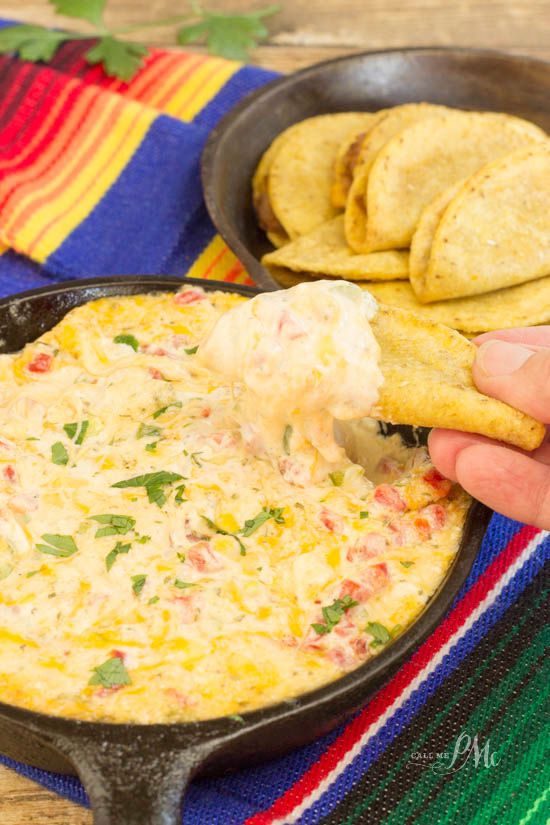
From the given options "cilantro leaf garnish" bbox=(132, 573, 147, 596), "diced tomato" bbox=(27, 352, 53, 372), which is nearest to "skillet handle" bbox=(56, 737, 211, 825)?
"cilantro leaf garnish" bbox=(132, 573, 147, 596)

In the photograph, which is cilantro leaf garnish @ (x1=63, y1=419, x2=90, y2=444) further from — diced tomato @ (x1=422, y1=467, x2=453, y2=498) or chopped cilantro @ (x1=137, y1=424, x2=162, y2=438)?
diced tomato @ (x1=422, y1=467, x2=453, y2=498)

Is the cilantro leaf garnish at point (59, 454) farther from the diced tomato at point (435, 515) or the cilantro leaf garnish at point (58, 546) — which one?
the diced tomato at point (435, 515)

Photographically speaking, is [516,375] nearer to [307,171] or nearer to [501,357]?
[501,357]

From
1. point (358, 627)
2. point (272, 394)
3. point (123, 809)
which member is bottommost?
point (123, 809)

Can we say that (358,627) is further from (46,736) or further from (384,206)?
(384,206)

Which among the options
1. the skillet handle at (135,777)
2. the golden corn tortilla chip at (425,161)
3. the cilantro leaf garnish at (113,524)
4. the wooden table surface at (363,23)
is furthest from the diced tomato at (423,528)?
the wooden table surface at (363,23)

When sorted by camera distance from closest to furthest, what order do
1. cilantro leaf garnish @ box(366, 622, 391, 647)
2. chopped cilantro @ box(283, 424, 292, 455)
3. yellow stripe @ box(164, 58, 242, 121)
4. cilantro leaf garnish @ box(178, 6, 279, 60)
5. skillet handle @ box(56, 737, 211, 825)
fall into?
skillet handle @ box(56, 737, 211, 825), cilantro leaf garnish @ box(366, 622, 391, 647), chopped cilantro @ box(283, 424, 292, 455), yellow stripe @ box(164, 58, 242, 121), cilantro leaf garnish @ box(178, 6, 279, 60)

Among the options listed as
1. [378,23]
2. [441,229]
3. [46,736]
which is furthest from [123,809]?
[378,23]
